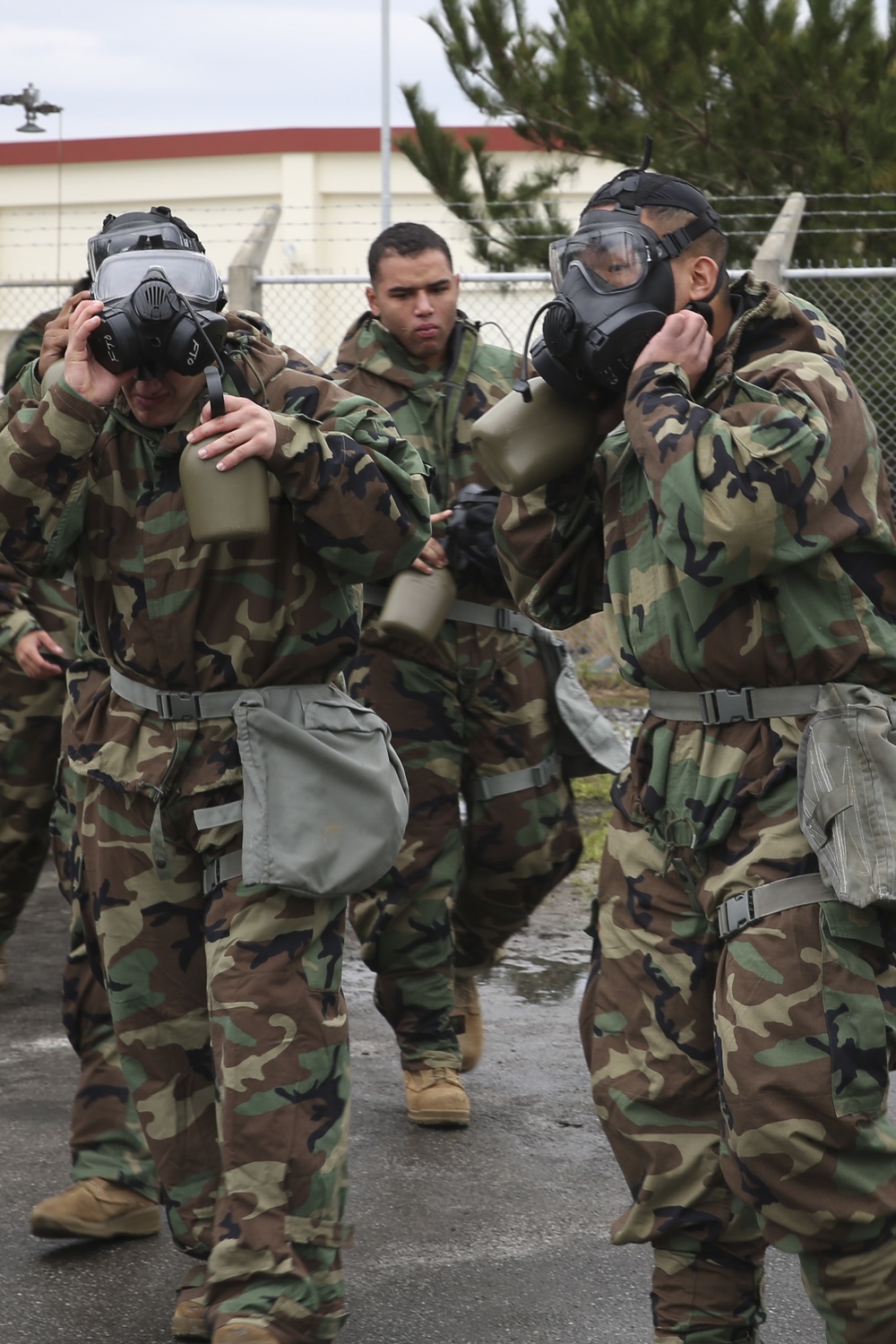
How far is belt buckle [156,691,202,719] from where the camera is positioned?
3.38m

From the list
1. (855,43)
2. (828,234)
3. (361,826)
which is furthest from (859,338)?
(361,826)

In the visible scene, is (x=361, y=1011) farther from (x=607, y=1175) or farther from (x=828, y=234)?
(x=828, y=234)

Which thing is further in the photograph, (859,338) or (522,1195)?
(859,338)

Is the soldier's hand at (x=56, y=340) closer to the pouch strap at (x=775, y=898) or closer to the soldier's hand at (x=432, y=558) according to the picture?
the soldier's hand at (x=432, y=558)

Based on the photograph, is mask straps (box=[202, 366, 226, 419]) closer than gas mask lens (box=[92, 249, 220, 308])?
Yes

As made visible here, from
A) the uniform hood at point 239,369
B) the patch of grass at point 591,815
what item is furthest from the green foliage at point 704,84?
the uniform hood at point 239,369

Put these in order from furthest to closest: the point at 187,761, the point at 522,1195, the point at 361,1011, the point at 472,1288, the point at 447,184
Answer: the point at 447,184, the point at 361,1011, the point at 522,1195, the point at 472,1288, the point at 187,761

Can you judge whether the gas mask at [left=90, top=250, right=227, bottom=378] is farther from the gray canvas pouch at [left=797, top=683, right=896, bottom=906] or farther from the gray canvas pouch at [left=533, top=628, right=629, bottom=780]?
the gray canvas pouch at [left=533, top=628, right=629, bottom=780]

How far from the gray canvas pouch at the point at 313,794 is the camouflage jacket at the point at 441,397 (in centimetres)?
156

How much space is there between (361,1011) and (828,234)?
229 inches

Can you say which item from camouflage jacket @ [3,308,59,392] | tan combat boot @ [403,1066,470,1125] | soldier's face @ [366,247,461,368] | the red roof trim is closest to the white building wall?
the red roof trim

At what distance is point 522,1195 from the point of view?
14.0 feet

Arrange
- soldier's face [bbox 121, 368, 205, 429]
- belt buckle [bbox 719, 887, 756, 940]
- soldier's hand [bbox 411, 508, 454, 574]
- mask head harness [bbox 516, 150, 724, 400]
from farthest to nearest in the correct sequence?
1. soldier's hand [bbox 411, 508, 454, 574]
2. soldier's face [bbox 121, 368, 205, 429]
3. mask head harness [bbox 516, 150, 724, 400]
4. belt buckle [bbox 719, 887, 756, 940]

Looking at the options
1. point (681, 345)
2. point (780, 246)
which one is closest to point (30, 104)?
point (780, 246)
